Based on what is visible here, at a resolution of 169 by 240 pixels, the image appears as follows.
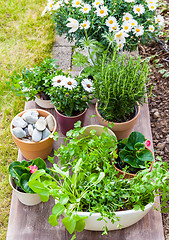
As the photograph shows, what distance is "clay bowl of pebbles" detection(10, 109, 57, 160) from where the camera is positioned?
1599 mm

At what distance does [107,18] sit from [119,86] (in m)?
0.59

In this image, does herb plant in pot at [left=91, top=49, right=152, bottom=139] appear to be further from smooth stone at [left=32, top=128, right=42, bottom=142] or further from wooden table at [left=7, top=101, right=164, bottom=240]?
wooden table at [left=7, top=101, right=164, bottom=240]

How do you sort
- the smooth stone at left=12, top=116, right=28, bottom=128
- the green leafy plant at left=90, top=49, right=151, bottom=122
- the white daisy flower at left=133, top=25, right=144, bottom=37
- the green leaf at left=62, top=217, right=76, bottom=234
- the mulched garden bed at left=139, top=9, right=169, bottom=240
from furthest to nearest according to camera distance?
the mulched garden bed at left=139, top=9, right=169, bottom=240, the white daisy flower at left=133, top=25, right=144, bottom=37, the smooth stone at left=12, top=116, right=28, bottom=128, the green leafy plant at left=90, top=49, right=151, bottom=122, the green leaf at left=62, top=217, right=76, bottom=234

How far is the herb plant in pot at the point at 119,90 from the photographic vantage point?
61.1 inches

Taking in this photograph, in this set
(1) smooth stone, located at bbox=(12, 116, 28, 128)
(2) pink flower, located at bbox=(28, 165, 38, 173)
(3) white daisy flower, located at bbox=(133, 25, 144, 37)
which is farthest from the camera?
(3) white daisy flower, located at bbox=(133, 25, 144, 37)

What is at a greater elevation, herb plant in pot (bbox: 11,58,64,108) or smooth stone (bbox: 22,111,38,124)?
herb plant in pot (bbox: 11,58,64,108)

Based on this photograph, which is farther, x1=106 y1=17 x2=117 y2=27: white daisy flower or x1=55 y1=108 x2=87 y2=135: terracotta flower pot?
x1=106 y1=17 x2=117 y2=27: white daisy flower

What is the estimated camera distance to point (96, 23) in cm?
195

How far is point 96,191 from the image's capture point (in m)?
1.30

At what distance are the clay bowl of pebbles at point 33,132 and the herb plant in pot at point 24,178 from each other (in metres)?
0.12

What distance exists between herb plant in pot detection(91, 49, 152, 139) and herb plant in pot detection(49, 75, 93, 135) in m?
0.07

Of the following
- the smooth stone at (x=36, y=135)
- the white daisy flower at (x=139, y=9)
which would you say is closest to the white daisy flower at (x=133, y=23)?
the white daisy flower at (x=139, y=9)

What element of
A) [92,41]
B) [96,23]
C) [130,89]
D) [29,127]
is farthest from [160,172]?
[96,23]

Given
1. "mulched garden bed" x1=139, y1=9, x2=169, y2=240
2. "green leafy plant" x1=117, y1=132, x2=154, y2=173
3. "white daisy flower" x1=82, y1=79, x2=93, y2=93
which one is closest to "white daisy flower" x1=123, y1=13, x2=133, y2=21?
"mulched garden bed" x1=139, y1=9, x2=169, y2=240
